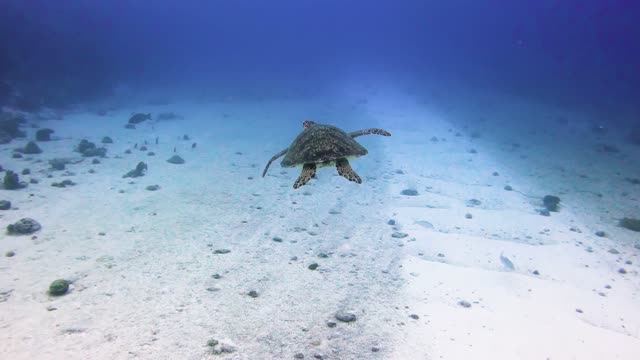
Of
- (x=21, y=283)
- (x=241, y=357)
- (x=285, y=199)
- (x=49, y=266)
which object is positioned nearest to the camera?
(x=241, y=357)

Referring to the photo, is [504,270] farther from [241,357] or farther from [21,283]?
[21,283]

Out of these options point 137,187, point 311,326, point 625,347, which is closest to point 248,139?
point 137,187

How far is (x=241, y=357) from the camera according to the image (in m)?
5.37

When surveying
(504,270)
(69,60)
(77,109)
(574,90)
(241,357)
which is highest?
(574,90)

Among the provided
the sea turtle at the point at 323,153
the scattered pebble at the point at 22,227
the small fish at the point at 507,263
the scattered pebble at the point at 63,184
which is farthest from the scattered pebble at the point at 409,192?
the scattered pebble at the point at 63,184

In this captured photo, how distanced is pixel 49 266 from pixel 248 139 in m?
14.2

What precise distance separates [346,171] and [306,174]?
0.64 m

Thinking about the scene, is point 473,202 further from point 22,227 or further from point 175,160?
point 22,227

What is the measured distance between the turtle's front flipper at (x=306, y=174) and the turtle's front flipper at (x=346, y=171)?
0.42 metres

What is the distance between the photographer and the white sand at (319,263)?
5.82 m

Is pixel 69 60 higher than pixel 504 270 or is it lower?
higher

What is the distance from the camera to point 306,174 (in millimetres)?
5664

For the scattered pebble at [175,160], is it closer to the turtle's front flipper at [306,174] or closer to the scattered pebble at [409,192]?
the scattered pebble at [409,192]

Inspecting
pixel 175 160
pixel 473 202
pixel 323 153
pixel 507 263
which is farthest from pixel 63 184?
pixel 473 202
